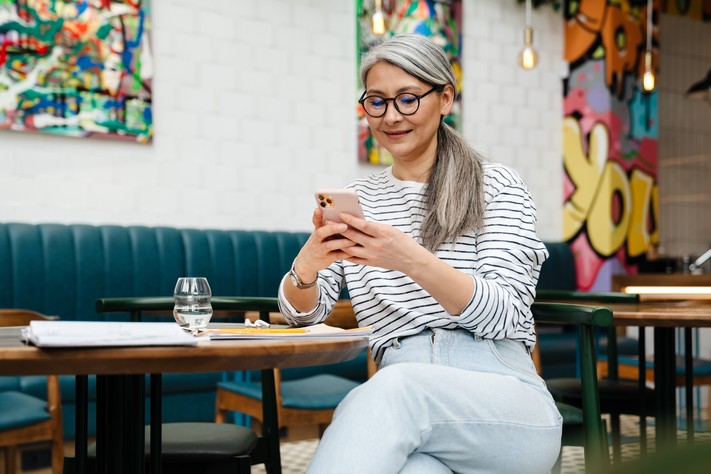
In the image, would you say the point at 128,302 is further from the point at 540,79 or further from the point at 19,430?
the point at 540,79

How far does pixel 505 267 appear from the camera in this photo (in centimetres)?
154

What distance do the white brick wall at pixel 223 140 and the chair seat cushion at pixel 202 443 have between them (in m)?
2.70

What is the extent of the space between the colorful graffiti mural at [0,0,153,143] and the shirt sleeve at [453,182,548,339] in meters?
3.08

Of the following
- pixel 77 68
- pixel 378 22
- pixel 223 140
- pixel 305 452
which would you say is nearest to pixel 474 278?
pixel 305 452

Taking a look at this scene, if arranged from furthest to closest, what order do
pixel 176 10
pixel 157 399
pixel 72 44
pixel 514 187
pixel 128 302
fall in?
pixel 176 10 < pixel 72 44 < pixel 128 302 < pixel 514 187 < pixel 157 399

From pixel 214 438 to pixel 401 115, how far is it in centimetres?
75

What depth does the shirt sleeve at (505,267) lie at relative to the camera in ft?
4.70

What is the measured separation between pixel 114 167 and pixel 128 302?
8.82 feet

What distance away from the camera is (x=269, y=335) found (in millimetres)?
1187

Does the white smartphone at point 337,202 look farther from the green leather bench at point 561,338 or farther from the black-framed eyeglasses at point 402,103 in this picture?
the green leather bench at point 561,338

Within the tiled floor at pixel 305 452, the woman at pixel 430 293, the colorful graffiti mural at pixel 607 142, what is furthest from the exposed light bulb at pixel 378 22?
the woman at pixel 430 293

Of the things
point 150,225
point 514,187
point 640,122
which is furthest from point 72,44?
point 640,122

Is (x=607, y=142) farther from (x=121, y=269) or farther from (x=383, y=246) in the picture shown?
(x=383, y=246)

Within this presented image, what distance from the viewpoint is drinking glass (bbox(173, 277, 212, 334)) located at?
1.37 meters
